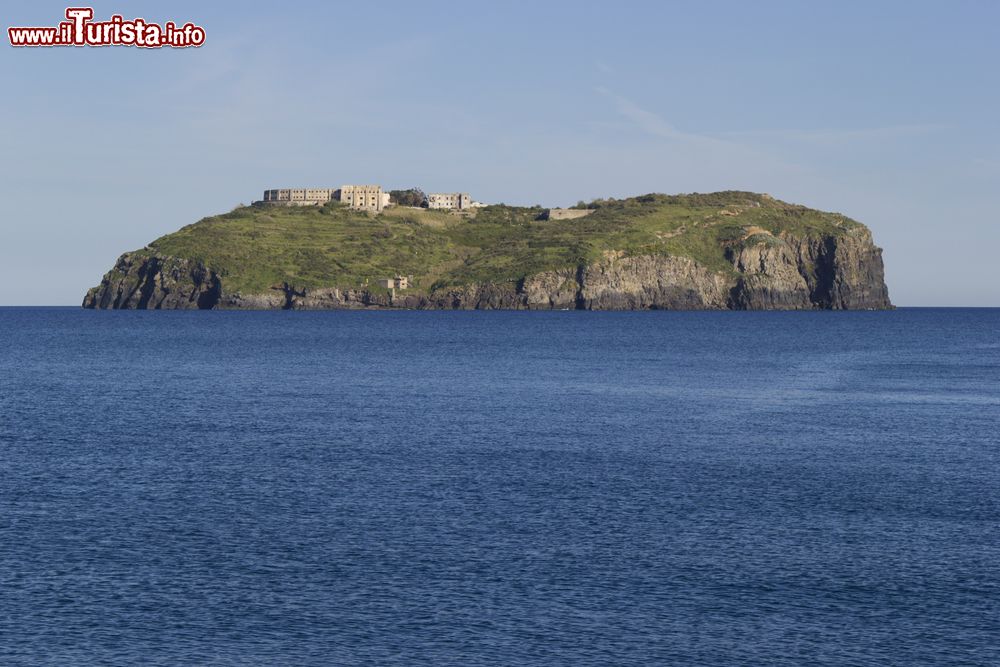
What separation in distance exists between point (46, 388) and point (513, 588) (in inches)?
3597

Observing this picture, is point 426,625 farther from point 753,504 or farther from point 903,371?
point 903,371

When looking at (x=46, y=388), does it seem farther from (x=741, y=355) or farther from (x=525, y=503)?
(x=741, y=355)

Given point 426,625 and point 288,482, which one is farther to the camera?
point 288,482

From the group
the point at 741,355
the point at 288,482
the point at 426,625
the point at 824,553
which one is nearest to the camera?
the point at 426,625

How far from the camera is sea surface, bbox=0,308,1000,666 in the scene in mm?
41250

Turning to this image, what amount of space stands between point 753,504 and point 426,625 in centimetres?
2481

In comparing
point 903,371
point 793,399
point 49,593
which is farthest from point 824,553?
point 903,371

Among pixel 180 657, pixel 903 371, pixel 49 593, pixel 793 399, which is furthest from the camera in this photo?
pixel 903 371

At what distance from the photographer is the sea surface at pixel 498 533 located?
41250 millimetres

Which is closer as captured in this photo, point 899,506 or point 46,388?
point 899,506

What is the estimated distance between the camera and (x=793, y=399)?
118375 millimetres

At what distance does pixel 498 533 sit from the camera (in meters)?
54.9

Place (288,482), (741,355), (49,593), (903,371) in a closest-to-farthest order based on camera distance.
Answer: (49,593) → (288,482) → (903,371) → (741,355)

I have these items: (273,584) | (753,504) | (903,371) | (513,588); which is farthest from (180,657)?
(903,371)
